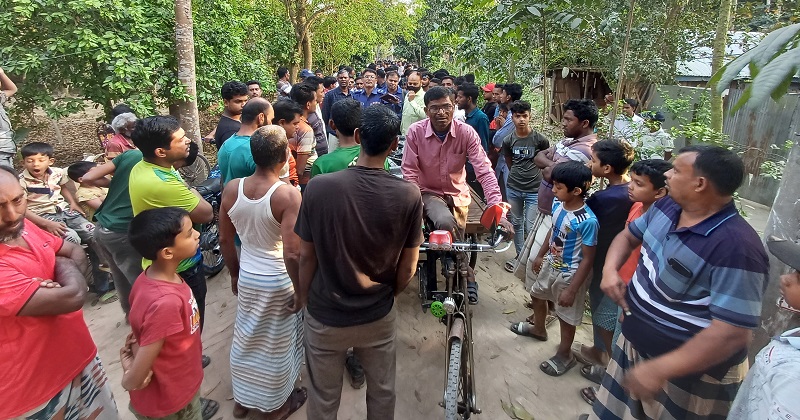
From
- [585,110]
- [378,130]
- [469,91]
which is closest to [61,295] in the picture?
[378,130]

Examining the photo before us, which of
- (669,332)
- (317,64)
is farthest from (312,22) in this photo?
(669,332)

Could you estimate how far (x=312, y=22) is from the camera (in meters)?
15.9

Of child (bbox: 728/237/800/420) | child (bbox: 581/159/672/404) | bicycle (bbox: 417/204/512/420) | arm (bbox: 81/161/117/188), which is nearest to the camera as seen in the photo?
child (bbox: 728/237/800/420)

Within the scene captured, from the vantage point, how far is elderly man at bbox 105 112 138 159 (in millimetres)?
3879

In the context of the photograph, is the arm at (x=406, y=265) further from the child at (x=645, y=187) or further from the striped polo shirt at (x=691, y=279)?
the child at (x=645, y=187)

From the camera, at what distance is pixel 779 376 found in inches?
56.3

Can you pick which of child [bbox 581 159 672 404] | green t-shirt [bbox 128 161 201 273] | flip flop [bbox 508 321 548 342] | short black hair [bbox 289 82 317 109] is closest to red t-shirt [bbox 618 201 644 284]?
child [bbox 581 159 672 404]

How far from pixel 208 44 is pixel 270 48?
220 inches

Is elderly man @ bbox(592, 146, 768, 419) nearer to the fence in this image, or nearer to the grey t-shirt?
the grey t-shirt

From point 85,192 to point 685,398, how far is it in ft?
18.3

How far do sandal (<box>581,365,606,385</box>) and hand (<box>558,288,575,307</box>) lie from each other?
68cm

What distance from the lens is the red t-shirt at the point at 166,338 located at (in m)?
1.92

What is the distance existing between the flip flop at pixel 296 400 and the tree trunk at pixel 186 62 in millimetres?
Result: 5012

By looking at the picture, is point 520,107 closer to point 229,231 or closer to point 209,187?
point 229,231
